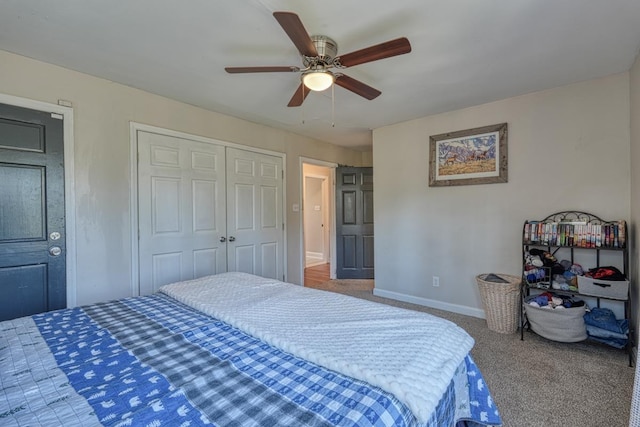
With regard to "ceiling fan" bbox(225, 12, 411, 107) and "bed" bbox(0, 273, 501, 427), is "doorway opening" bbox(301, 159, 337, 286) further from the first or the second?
"bed" bbox(0, 273, 501, 427)

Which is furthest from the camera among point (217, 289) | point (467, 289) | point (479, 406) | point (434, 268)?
point (434, 268)

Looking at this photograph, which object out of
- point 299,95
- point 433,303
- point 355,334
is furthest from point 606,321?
point 299,95

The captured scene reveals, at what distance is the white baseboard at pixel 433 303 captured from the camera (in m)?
3.30

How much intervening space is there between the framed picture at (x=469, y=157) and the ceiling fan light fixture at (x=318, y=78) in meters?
2.06

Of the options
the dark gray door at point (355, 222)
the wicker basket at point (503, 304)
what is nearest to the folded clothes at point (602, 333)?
the wicker basket at point (503, 304)

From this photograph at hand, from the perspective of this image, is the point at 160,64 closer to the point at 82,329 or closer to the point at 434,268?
the point at 82,329

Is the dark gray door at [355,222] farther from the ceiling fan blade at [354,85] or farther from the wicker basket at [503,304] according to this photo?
the ceiling fan blade at [354,85]

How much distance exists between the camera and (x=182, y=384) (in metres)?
0.96

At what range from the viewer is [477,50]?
2.14 metres

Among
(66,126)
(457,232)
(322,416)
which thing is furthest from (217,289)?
(457,232)

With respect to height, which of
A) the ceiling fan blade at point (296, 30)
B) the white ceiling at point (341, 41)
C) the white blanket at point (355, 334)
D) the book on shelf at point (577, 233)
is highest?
the white ceiling at point (341, 41)

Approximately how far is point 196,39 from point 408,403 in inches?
92.2

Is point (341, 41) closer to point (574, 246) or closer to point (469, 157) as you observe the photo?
point (469, 157)

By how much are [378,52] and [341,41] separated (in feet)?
1.53
